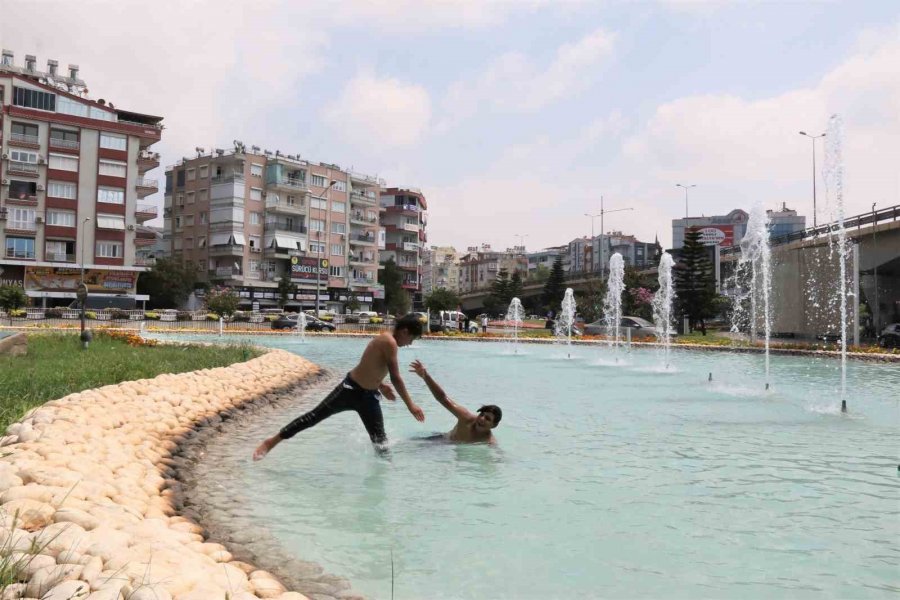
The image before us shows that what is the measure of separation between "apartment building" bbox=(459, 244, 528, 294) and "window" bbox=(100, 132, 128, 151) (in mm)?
112940

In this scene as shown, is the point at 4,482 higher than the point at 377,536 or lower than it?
higher

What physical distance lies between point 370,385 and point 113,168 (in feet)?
208

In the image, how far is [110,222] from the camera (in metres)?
61.9

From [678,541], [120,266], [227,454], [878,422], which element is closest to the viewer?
[678,541]

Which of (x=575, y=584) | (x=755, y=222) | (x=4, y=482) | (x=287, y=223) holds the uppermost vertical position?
(x=287, y=223)

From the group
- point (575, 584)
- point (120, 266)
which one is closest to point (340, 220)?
point (120, 266)

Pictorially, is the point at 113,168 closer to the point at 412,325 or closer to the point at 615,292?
the point at 615,292

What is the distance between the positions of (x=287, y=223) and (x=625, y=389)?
6742 centimetres

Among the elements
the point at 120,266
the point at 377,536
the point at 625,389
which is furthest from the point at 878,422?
the point at 120,266

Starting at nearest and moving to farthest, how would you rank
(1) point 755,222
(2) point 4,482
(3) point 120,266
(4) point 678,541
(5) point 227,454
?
(2) point 4,482 → (4) point 678,541 → (5) point 227,454 → (1) point 755,222 → (3) point 120,266

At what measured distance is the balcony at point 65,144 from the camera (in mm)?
59688

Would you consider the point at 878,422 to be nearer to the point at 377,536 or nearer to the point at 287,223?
the point at 377,536

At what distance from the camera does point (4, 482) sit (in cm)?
510

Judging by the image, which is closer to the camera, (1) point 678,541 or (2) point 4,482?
(2) point 4,482
